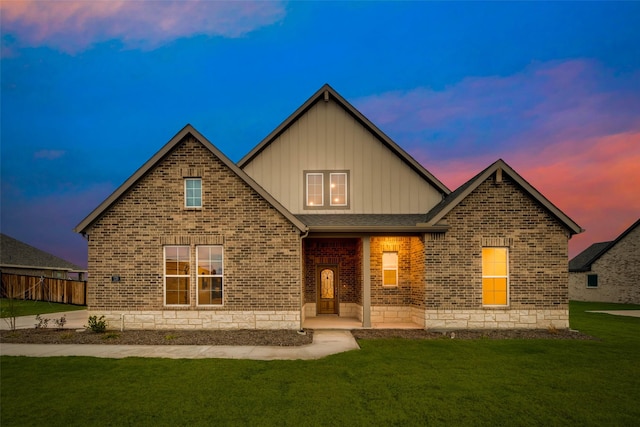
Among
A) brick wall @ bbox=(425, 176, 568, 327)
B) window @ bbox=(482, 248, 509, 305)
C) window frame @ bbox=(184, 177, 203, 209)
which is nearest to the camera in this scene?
window frame @ bbox=(184, 177, 203, 209)

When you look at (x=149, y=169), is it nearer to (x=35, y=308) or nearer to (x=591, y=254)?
(x=35, y=308)

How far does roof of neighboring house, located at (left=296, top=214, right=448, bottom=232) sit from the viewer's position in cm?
1412

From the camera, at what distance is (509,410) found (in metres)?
6.55

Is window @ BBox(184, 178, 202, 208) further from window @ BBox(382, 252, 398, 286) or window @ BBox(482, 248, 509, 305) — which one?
window @ BBox(482, 248, 509, 305)

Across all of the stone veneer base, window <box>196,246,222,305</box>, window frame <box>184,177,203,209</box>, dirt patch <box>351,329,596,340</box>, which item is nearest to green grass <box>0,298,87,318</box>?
the stone veneer base

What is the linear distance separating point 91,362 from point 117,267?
4.87 m

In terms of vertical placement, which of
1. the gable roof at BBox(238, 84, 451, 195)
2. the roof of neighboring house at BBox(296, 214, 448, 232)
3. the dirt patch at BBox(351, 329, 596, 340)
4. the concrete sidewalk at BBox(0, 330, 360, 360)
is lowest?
the dirt patch at BBox(351, 329, 596, 340)

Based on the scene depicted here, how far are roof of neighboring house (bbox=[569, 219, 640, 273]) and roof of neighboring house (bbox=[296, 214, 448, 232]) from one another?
921 inches

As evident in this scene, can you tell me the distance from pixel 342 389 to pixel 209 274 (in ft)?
24.9

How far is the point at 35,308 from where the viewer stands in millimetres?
22484

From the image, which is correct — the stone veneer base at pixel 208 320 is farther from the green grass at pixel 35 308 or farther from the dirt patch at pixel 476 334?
the green grass at pixel 35 308

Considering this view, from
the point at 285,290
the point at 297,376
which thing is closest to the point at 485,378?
the point at 297,376

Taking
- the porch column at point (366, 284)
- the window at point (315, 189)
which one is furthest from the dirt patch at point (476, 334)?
the window at point (315, 189)

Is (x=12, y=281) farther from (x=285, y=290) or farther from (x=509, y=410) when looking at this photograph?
(x=509, y=410)
